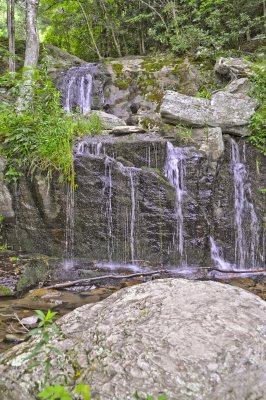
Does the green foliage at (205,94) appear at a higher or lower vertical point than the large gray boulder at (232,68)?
lower

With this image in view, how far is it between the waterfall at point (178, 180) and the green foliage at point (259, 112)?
6.54 ft

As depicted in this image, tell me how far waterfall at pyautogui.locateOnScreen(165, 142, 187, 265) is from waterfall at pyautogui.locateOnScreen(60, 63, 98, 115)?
16.8 feet

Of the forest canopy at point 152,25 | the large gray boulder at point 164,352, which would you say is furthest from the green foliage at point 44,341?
the forest canopy at point 152,25

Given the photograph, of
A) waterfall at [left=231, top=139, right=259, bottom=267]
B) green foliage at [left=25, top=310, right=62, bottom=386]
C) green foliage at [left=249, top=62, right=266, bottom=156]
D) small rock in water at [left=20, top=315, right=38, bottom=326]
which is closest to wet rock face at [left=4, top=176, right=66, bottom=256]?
small rock in water at [left=20, top=315, right=38, bottom=326]

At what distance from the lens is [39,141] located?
7.24 m

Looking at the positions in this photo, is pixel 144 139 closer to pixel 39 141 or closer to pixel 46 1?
pixel 39 141

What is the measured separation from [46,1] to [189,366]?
18.4 meters

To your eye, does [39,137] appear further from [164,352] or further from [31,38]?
[164,352]

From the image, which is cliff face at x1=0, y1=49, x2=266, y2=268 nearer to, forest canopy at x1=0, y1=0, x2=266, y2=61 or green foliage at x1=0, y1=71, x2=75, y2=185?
green foliage at x1=0, y1=71, x2=75, y2=185

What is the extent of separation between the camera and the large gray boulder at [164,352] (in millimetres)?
1836

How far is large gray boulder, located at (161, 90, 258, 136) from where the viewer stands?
855cm

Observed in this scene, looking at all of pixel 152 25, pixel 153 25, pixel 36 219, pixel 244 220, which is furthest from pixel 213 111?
pixel 152 25

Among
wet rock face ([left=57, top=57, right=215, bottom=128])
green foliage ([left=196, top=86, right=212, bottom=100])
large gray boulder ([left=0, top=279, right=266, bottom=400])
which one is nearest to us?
large gray boulder ([left=0, top=279, right=266, bottom=400])

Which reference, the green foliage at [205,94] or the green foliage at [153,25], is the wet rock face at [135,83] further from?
the green foliage at [153,25]
